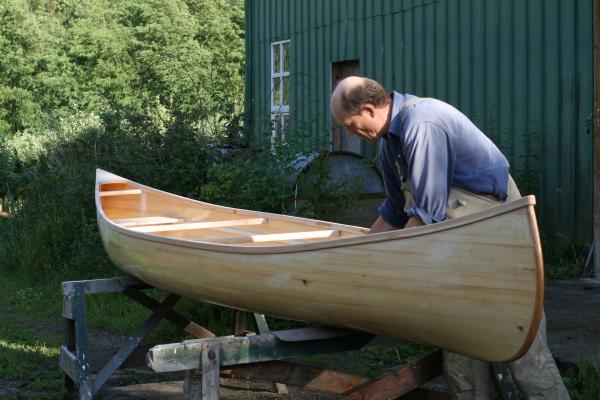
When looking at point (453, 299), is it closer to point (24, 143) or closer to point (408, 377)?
point (408, 377)

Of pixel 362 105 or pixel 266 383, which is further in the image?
pixel 266 383

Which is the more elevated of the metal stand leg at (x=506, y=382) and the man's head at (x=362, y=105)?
the man's head at (x=362, y=105)

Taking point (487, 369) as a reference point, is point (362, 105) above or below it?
above

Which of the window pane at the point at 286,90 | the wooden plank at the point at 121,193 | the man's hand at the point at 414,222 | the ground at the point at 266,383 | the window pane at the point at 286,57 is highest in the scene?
the window pane at the point at 286,57

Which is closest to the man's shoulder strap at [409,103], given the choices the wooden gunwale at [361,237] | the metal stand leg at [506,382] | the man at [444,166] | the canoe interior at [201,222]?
the man at [444,166]

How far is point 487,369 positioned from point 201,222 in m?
2.85

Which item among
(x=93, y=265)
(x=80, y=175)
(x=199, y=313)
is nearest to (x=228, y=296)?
(x=199, y=313)

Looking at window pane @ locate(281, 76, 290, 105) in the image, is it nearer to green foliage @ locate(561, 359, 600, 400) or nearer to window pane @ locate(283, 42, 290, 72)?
window pane @ locate(283, 42, 290, 72)

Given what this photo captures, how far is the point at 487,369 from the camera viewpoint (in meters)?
4.00

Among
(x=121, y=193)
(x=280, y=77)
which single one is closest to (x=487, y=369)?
(x=121, y=193)

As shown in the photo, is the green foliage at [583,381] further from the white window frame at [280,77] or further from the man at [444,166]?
the white window frame at [280,77]

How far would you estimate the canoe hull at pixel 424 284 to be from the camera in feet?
10.7

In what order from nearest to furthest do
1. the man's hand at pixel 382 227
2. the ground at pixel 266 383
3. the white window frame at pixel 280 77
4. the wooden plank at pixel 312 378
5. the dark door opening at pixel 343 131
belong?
the wooden plank at pixel 312 378 < the man's hand at pixel 382 227 < the ground at pixel 266 383 < the dark door opening at pixel 343 131 < the white window frame at pixel 280 77

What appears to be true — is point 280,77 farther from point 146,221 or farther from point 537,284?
point 537,284
